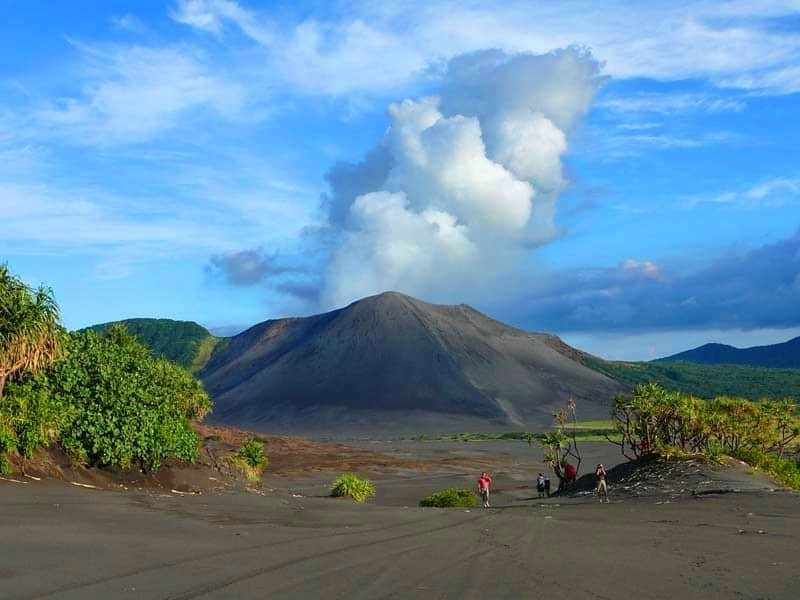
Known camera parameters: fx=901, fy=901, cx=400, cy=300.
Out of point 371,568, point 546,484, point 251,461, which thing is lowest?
point 546,484

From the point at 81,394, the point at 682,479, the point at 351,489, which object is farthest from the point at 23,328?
the point at 682,479

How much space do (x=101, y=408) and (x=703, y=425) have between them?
1102 inches

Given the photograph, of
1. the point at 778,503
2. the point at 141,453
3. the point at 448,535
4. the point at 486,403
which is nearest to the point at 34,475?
the point at 141,453

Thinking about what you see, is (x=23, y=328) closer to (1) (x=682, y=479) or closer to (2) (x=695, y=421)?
(1) (x=682, y=479)

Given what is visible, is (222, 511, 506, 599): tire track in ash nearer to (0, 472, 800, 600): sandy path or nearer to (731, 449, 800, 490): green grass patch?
(0, 472, 800, 600): sandy path

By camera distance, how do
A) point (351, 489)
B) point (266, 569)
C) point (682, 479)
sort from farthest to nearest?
1. point (351, 489)
2. point (682, 479)
3. point (266, 569)

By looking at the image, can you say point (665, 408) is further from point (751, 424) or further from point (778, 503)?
point (778, 503)

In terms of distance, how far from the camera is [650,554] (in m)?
16.9

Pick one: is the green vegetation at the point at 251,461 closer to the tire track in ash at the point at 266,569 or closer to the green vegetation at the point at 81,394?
the green vegetation at the point at 81,394

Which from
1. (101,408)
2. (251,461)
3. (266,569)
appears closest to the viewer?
(266,569)

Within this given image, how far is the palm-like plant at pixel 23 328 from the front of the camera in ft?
81.9

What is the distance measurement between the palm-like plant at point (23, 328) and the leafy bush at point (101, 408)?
0.91 metres

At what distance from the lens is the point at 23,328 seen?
24984mm

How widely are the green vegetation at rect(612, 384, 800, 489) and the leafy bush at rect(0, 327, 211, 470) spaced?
2083 cm
